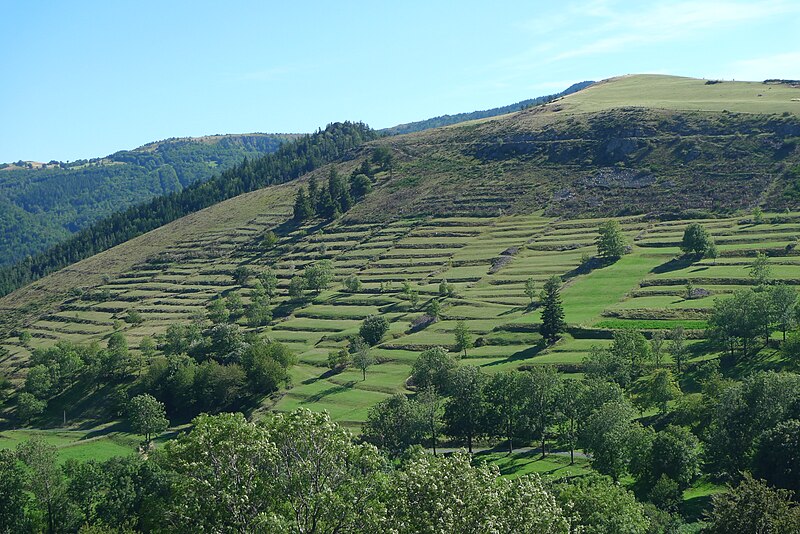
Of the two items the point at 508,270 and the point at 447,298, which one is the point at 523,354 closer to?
the point at 447,298

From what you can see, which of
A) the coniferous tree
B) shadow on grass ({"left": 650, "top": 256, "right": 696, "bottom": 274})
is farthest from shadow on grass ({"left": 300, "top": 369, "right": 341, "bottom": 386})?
the coniferous tree

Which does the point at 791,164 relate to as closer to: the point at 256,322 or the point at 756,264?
the point at 756,264

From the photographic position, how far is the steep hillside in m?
107

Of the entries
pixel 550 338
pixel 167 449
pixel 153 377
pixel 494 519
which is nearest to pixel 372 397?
pixel 550 338

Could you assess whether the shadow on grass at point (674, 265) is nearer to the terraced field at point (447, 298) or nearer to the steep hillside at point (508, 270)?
the steep hillside at point (508, 270)

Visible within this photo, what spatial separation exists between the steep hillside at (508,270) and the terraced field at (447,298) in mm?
448

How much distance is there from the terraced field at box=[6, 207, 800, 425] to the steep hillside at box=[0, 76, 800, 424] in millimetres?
448

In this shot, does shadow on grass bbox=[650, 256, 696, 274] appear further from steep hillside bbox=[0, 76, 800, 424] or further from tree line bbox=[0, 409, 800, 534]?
tree line bbox=[0, 409, 800, 534]

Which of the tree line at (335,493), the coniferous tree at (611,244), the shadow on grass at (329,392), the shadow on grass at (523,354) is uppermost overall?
the tree line at (335,493)

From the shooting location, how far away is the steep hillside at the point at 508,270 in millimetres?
107438

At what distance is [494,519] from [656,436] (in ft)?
121

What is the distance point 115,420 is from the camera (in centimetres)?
11338

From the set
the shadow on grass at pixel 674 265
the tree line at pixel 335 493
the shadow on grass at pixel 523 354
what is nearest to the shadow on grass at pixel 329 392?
the shadow on grass at pixel 523 354

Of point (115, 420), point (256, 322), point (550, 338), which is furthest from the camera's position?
point (256, 322)
